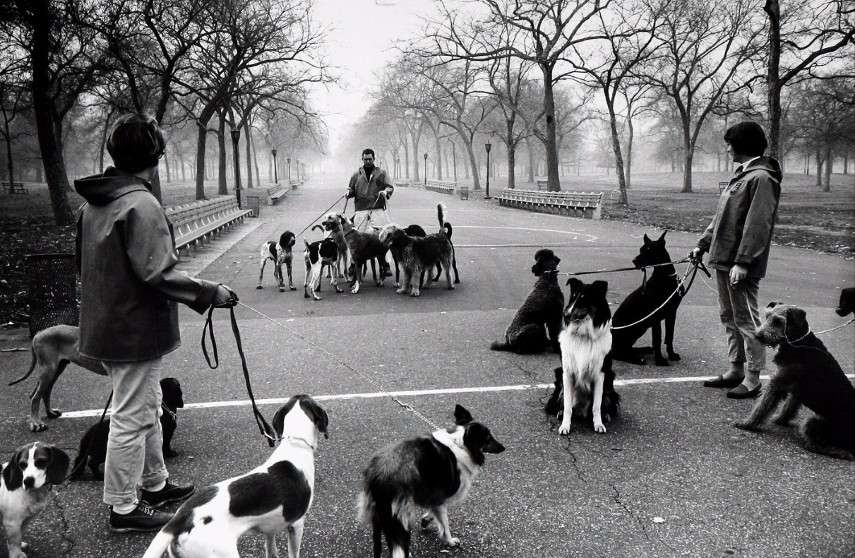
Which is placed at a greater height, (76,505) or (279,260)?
(279,260)

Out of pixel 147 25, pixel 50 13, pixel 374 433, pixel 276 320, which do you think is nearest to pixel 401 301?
pixel 276 320

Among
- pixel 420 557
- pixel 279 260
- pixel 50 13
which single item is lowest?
pixel 420 557

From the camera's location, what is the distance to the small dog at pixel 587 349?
4.69m

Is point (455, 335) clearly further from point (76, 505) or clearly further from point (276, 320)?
point (76, 505)

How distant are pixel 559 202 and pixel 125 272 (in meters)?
25.1

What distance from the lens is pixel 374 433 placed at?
4.68 meters

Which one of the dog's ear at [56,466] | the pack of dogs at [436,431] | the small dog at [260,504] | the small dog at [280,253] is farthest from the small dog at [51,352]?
the small dog at [280,253]

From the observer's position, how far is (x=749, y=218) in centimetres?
520

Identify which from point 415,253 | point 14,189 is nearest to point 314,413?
point 415,253

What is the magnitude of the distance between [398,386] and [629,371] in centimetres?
248

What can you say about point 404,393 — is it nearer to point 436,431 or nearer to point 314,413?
point 436,431

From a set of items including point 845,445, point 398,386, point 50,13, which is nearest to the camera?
point 845,445

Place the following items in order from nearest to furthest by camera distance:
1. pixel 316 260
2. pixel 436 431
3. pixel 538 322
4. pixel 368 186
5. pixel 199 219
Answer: pixel 436 431 → pixel 538 322 → pixel 316 260 → pixel 368 186 → pixel 199 219

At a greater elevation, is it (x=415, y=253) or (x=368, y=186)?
(x=368, y=186)
